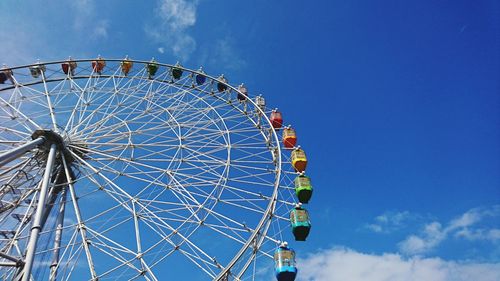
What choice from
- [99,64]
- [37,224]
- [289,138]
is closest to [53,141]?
[37,224]

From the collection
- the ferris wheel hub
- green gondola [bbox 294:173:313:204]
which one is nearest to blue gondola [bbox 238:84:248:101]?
green gondola [bbox 294:173:313:204]

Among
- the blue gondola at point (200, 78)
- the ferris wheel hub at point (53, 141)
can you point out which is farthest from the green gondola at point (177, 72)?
the ferris wheel hub at point (53, 141)

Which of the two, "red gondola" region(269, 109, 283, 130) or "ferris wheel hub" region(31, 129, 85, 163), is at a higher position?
"red gondola" region(269, 109, 283, 130)

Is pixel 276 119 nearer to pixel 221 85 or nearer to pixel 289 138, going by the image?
pixel 289 138

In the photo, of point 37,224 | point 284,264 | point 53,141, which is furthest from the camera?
point 53,141

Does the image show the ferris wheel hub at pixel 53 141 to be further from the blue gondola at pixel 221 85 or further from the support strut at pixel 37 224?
the blue gondola at pixel 221 85

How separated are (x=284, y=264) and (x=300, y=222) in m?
2.10

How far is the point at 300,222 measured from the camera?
16953 millimetres

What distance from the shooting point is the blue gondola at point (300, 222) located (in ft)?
55.6

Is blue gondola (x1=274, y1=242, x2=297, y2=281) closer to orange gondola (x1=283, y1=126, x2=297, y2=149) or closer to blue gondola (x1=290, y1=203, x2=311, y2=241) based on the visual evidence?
blue gondola (x1=290, y1=203, x2=311, y2=241)

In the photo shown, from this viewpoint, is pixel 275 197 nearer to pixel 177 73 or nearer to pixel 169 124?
pixel 169 124

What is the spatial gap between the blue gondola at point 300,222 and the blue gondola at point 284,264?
1443 millimetres

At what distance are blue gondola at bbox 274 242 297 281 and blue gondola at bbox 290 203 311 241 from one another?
1443mm

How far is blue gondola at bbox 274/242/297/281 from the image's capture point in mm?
15250
